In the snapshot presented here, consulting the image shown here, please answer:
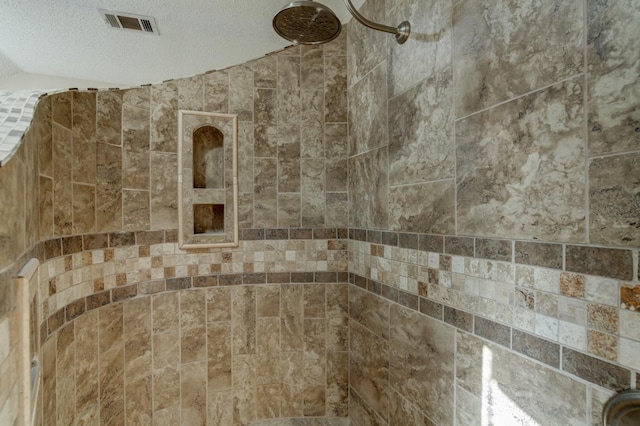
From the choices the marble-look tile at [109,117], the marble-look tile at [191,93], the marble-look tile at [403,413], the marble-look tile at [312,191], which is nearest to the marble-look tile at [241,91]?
the marble-look tile at [191,93]

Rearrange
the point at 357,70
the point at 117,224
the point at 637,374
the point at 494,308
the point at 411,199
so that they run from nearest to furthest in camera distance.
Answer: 1. the point at 637,374
2. the point at 494,308
3. the point at 411,199
4. the point at 117,224
5. the point at 357,70

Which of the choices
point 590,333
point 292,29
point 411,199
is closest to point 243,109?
point 292,29

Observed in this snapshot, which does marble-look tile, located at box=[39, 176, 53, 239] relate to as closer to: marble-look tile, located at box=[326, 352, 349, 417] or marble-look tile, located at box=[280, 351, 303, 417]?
marble-look tile, located at box=[280, 351, 303, 417]

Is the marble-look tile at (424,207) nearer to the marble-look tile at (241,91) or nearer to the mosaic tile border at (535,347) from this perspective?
the mosaic tile border at (535,347)

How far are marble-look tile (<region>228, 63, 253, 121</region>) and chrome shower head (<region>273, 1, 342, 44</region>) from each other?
0.50 m

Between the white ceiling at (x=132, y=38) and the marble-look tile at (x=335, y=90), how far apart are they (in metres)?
0.28

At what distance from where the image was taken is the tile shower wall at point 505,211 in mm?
685

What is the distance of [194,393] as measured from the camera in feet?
5.73

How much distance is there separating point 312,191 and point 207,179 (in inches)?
24.3

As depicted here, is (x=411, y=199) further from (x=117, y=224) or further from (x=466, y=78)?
(x=117, y=224)

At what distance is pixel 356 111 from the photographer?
1.80 m

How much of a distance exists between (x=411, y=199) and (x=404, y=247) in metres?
0.21

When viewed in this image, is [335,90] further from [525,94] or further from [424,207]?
[525,94]

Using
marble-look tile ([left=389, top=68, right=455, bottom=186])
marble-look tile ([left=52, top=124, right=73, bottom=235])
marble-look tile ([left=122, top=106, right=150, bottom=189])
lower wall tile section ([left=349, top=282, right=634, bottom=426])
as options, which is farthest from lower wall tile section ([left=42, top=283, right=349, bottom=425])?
marble-look tile ([left=389, top=68, right=455, bottom=186])
